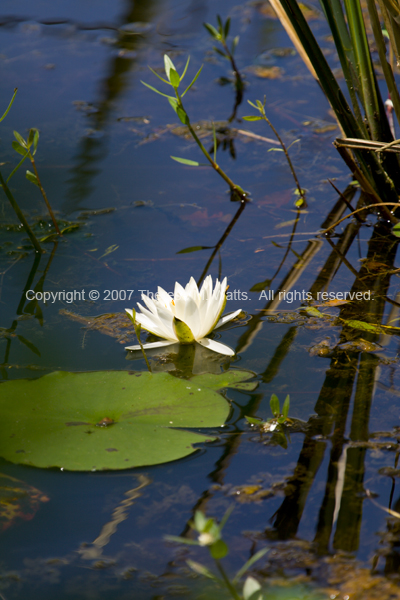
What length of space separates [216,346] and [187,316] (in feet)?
0.47

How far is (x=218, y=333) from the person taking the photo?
176 centimetres

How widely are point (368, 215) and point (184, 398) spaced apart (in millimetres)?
1467

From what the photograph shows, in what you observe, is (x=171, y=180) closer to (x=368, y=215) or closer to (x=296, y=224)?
(x=296, y=224)

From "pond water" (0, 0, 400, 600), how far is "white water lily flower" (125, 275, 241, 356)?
0.05 m

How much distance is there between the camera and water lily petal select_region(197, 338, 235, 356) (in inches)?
64.4

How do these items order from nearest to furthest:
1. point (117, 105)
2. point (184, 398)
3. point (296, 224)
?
point (184, 398), point (296, 224), point (117, 105)

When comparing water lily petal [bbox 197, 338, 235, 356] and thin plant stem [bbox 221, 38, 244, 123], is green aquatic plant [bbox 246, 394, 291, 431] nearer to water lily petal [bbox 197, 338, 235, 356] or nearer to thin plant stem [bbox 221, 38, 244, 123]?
water lily petal [bbox 197, 338, 235, 356]

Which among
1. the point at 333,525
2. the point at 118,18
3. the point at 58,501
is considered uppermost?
the point at 118,18

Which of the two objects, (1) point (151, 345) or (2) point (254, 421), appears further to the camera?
(1) point (151, 345)

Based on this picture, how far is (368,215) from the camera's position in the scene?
7.87ft

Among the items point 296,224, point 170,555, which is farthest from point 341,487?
point 296,224

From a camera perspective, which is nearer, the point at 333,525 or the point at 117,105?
the point at 333,525

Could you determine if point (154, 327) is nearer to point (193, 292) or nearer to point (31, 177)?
point (193, 292)

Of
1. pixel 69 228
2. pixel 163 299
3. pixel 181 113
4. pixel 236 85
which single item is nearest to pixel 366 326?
pixel 163 299
